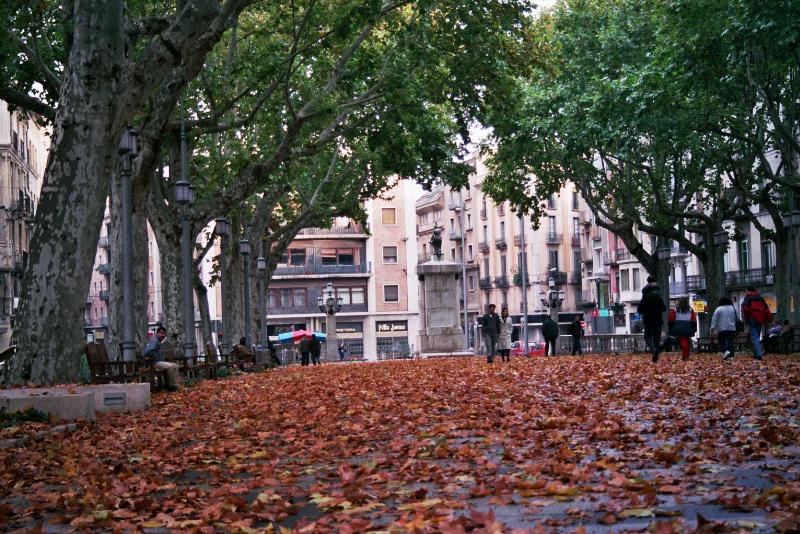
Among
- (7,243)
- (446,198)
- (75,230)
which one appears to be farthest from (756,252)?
(75,230)

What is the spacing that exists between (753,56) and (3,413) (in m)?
21.7

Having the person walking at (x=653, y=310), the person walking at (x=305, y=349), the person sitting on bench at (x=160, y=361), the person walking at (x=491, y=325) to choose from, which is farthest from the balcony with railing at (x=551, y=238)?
the person walking at (x=653, y=310)

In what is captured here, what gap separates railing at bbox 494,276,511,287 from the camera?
359ft

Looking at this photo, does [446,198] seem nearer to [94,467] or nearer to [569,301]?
[569,301]

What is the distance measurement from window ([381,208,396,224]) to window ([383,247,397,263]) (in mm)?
1970

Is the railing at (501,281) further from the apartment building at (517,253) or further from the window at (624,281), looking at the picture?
the window at (624,281)

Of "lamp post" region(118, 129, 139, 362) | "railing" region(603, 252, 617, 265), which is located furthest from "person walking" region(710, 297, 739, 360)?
"railing" region(603, 252, 617, 265)

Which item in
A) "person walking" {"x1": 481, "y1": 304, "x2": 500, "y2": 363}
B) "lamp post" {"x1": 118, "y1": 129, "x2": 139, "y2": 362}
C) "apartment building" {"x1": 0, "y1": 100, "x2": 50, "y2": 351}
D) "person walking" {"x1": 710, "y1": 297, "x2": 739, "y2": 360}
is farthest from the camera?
"apartment building" {"x1": 0, "y1": 100, "x2": 50, "y2": 351}

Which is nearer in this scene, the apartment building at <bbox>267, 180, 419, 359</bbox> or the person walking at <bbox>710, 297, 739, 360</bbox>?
the person walking at <bbox>710, 297, 739, 360</bbox>

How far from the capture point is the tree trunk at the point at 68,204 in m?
19.1

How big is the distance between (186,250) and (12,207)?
38399 mm

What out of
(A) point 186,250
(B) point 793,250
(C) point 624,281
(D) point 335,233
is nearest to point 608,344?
(B) point 793,250

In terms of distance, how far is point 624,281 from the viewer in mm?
94875

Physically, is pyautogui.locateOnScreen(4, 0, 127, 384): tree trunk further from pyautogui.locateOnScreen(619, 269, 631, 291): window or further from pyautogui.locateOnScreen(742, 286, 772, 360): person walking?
pyautogui.locateOnScreen(619, 269, 631, 291): window
